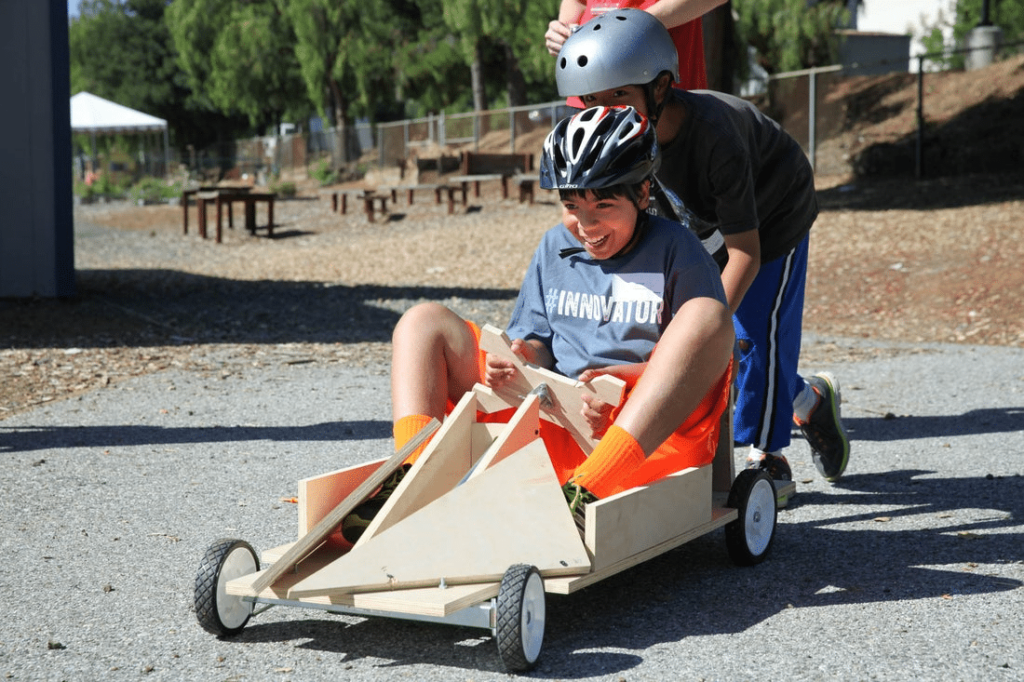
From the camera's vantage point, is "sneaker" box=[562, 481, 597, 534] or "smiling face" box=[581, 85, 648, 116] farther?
"smiling face" box=[581, 85, 648, 116]

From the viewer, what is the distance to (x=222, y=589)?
3.14 metres

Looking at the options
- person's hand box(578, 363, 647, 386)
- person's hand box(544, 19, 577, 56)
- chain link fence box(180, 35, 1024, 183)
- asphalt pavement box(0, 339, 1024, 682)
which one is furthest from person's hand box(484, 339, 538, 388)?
chain link fence box(180, 35, 1024, 183)

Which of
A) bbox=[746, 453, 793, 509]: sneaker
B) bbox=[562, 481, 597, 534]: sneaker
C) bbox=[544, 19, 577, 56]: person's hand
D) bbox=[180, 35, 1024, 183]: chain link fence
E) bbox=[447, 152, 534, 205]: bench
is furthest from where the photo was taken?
bbox=[447, 152, 534, 205]: bench

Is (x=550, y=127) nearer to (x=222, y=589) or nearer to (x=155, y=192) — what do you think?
(x=155, y=192)

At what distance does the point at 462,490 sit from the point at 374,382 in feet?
15.4

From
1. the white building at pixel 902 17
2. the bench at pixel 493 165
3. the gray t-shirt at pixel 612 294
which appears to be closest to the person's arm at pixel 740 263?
the gray t-shirt at pixel 612 294

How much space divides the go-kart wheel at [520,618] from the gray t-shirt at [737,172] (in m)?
1.75

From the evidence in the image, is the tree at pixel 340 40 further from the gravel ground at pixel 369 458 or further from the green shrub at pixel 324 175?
the gravel ground at pixel 369 458

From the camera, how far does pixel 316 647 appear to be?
10.5 feet

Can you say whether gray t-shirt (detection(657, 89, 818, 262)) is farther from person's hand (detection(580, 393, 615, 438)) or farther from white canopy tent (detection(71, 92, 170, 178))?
white canopy tent (detection(71, 92, 170, 178))

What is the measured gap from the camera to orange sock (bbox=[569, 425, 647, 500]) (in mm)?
3342

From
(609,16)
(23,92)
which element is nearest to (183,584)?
(609,16)

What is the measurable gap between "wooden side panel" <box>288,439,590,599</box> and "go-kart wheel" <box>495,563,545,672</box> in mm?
127

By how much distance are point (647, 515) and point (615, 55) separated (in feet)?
4.91
